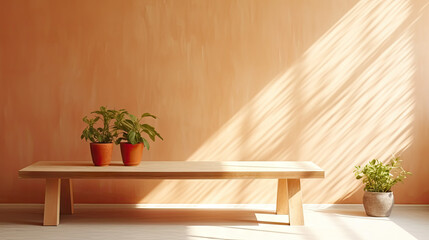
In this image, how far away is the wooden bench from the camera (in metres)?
3.47

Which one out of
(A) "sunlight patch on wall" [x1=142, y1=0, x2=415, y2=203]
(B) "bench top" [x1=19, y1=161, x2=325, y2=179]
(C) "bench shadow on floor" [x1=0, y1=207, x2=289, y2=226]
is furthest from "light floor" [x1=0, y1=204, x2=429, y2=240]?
(B) "bench top" [x1=19, y1=161, x2=325, y2=179]

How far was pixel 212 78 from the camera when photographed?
4.32 metres

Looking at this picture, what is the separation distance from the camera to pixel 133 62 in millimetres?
4305

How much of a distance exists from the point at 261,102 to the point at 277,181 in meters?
0.70

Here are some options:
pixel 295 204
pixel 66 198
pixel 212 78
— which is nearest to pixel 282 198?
pixel 295 204

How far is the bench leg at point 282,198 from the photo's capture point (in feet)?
13.1

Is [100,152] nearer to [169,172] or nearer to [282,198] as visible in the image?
[169,172]

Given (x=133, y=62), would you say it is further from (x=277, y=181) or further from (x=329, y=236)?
(x=329, y=236)

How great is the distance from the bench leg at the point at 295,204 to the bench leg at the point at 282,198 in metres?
0.29

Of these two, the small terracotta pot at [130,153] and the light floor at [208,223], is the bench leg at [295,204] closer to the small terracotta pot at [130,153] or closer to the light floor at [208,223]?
the light floor at [208,223]

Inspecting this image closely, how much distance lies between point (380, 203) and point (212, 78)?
5.62 feet

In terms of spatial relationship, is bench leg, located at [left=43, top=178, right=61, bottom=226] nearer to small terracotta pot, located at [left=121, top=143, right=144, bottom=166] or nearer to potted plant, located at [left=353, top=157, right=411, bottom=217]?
small terracotta pot, located at [left=121, top=143, right=144, bottom=166]

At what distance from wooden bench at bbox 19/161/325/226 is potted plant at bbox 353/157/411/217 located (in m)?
0.56

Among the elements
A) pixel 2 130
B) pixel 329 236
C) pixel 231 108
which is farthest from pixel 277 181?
pixel 2 130
